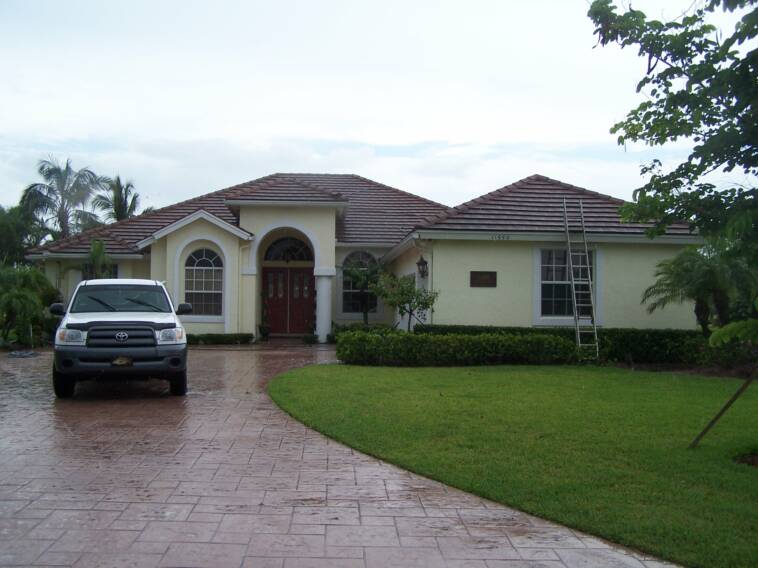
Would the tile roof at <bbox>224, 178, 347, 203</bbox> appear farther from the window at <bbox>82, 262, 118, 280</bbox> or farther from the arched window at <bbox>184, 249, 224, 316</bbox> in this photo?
the window at <bbox>82, 262, 118, 280</bbox>

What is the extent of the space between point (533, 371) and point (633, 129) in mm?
7261

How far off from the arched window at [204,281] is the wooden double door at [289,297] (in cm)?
291

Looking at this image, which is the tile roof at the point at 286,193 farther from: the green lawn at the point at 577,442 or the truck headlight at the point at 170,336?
the truck headlight at the point at 170,336

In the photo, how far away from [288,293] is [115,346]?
13.7m

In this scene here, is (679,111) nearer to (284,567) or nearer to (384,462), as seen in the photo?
(384,462)

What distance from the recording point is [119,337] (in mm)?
10688

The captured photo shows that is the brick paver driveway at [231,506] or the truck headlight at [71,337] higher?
the truck headlight at [71,337]

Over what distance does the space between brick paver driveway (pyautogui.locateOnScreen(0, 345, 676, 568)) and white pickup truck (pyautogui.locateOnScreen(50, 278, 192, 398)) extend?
1.21 meters

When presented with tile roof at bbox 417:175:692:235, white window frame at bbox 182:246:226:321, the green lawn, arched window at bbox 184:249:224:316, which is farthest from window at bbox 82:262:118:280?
the green lawn

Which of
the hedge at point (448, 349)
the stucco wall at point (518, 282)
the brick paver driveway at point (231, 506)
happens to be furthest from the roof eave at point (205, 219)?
the brick paver driveway at point (231, 506)

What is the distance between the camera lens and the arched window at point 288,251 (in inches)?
964

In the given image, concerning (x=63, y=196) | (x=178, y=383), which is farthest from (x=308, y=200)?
(x=63, y=196)

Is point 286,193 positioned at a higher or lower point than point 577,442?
higher

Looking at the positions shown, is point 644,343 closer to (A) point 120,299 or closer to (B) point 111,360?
(A) point 120,299
